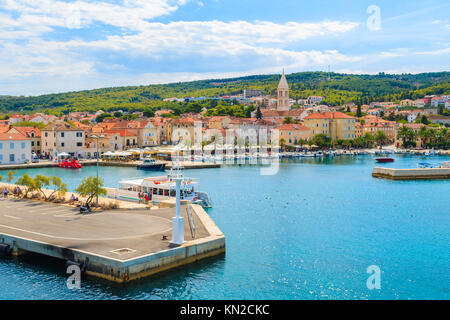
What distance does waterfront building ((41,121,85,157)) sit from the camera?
75562 mm

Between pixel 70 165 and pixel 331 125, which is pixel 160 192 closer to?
pixel 70 165

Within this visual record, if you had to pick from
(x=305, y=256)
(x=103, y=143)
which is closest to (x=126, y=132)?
(x=103, y=143)

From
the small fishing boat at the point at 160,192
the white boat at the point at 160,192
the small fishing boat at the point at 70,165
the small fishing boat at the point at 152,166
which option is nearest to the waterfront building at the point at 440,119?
the small fishing boat at the point at 152,166

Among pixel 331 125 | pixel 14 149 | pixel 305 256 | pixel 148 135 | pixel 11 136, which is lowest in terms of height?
pixel 305 256

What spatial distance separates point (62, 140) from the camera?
7588 cm

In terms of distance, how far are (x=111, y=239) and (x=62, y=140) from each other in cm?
5965

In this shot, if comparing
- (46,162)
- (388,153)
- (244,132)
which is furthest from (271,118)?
(46,162)

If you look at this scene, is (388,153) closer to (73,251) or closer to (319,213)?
(319,213)

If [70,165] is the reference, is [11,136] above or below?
above

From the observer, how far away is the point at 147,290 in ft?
57.4

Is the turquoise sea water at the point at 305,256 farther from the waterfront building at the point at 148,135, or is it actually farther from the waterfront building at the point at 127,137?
the waterfront building at the point at 148,135

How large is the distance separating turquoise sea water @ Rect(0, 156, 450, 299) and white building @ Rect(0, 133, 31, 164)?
3893cm
